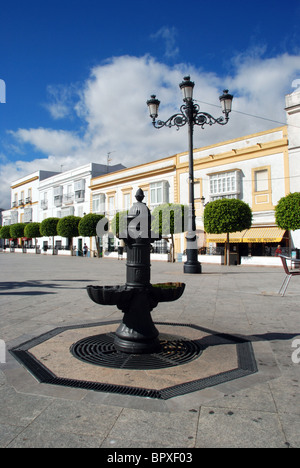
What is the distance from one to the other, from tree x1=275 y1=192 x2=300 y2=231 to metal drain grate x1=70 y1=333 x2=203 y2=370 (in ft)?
58.1

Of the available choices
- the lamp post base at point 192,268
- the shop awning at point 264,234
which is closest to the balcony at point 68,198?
the shop awning at point 264,234

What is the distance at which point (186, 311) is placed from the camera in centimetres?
633

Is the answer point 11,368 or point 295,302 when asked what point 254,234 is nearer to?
point 295,302

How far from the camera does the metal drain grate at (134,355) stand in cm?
352

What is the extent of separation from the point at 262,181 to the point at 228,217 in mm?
5106

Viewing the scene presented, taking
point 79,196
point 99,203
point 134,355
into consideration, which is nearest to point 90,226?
point 99,203

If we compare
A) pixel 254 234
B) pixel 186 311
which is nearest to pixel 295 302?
pixel 186 311

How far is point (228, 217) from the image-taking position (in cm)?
2227

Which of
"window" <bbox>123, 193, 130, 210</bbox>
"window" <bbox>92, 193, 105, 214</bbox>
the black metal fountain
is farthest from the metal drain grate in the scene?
"window" <bbox>92, 193, 105, 214</bbox>

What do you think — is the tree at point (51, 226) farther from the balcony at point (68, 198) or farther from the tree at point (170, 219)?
the tree at point (170, 219)

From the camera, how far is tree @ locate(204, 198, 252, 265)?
22.3 m

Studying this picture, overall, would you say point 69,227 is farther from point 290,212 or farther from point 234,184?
point 290,212

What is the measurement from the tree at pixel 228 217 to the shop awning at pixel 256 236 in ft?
4.26
